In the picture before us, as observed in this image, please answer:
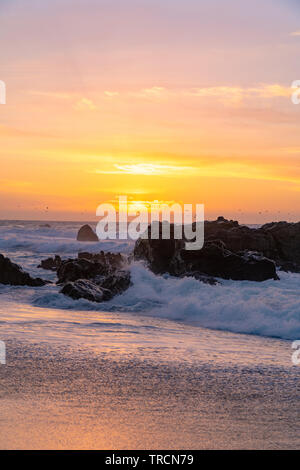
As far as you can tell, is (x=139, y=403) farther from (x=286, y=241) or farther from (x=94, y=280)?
(x=286, y=241)

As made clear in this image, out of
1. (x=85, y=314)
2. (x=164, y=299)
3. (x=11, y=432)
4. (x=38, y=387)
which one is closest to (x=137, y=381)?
(x=38, y=387)

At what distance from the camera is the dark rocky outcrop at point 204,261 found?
1941cm

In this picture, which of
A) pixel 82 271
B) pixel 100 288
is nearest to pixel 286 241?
pixel 82 271

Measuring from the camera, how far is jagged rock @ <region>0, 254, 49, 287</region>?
1939cm

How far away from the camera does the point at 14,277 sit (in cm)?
1948

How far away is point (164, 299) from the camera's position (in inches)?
627

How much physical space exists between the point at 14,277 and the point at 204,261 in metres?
7.14

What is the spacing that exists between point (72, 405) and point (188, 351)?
362 cm

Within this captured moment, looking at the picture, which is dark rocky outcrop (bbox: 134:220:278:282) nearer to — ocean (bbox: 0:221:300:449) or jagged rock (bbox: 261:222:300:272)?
ocean (bbox: 0:221:300:449)

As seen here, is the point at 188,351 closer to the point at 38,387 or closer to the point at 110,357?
the point at 110,357

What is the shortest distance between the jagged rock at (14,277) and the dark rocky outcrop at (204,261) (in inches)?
176

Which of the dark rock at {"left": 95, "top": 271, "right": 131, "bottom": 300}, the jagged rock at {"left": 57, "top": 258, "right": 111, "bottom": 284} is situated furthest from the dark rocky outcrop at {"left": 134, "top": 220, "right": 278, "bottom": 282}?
the dark rock at {"left": 95, "top": 271, "right": 131, "bottom": 300}

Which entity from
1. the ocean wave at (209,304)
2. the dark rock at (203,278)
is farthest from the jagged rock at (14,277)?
the dark rock at (203,278)
